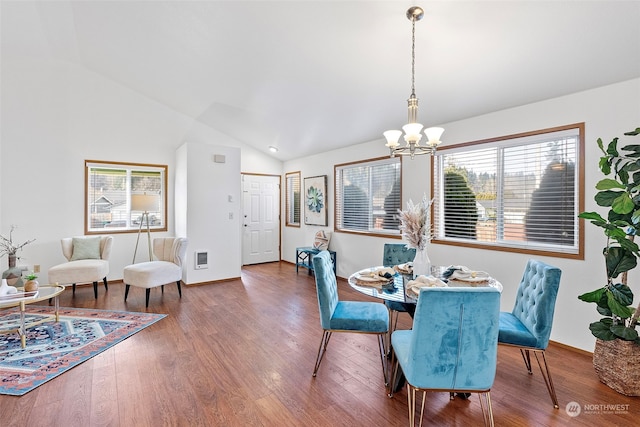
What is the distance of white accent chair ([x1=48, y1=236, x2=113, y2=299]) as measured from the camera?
4113 millimetres

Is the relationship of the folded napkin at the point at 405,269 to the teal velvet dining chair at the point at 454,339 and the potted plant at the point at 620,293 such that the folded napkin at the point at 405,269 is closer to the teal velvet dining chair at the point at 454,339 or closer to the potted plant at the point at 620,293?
the teal velvet dining chair at the point at 454,339

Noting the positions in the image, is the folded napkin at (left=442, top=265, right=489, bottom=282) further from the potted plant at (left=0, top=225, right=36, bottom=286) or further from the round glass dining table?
the potted plant at (left=0, top=225, right=36, bottom=286)

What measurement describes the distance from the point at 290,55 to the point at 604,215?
3312 millimetres

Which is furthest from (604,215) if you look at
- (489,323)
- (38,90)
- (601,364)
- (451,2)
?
(38,90)

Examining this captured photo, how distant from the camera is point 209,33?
3.18 m

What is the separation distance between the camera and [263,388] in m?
2.21

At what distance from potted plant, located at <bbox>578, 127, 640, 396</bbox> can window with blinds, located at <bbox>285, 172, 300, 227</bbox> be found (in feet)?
16.8

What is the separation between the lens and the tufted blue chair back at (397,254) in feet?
10.9

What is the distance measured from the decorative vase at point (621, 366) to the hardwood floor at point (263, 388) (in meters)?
0.08

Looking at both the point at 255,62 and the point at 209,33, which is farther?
the point at 255,62

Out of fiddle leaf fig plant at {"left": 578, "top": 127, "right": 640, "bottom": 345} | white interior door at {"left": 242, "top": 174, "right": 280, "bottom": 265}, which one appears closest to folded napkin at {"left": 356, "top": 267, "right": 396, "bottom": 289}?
fiddle leaf fig plant at {"left": 578, "top": 127, "right": 640, "bottom": 345}

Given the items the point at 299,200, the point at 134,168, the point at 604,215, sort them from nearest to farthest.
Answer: the point at 604,215, the point at 134,168, the point at 299,200

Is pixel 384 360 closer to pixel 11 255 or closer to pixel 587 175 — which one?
pixel 587 175

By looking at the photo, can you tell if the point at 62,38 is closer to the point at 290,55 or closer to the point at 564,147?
the point at 290,55
